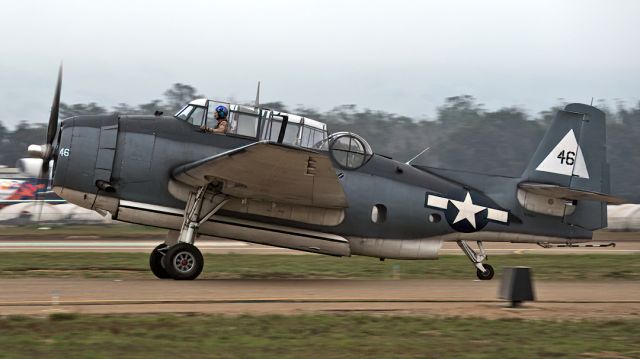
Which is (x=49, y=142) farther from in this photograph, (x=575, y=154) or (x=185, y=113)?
(x=575, y=154)

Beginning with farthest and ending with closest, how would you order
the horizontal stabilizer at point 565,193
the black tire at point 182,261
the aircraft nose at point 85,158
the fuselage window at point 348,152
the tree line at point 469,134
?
the tree line at point 469,134 → the horizontal stabilizer at point 565,193 → the fuselage window at point 348,152 → the black tire at point 182,261 → the aircraft nose at point 85,158

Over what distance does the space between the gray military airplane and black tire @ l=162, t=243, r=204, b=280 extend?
0.02m

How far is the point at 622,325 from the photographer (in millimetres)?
11352

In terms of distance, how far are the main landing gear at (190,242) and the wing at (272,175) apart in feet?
0.96

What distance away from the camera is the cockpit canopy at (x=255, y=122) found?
16266 mm

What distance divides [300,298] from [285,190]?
299 cm

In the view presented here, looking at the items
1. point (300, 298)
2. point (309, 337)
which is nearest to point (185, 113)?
point (300, 298)

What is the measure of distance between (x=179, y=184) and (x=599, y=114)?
9711 millimetres

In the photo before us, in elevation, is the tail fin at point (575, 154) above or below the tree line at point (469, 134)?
below

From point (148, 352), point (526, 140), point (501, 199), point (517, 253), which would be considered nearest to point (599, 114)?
point (501, 199)

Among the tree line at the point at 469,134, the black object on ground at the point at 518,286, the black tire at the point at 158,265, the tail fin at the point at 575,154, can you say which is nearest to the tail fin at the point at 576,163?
the tail fin at the point at 575,154

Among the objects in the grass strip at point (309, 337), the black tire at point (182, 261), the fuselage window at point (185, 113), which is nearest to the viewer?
the grass strip at point (309, 337)

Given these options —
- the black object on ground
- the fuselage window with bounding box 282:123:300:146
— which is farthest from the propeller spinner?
the black object on ground

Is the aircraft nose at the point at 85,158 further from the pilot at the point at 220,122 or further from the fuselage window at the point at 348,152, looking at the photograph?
the fuselage window at the point at 348,152
